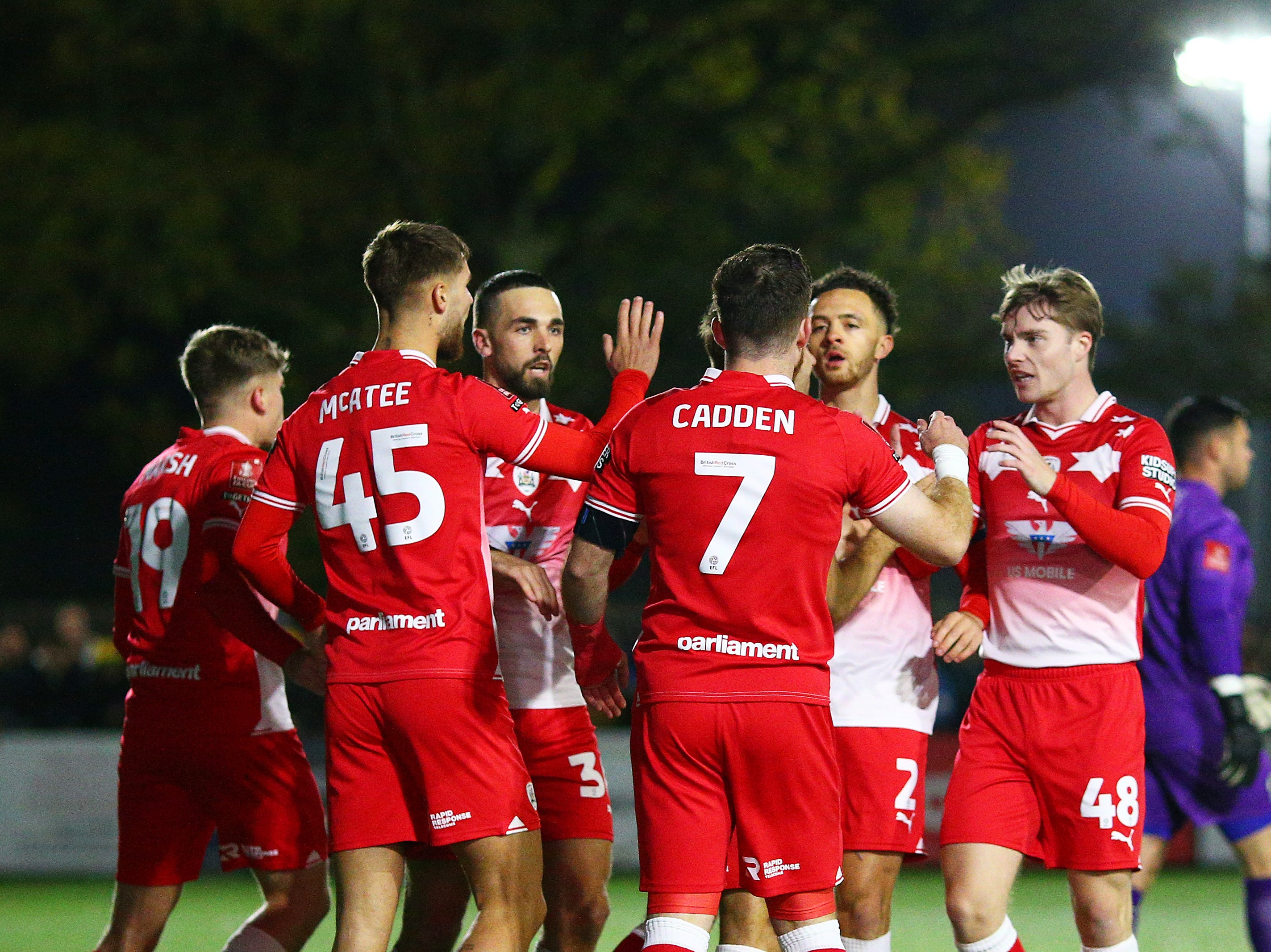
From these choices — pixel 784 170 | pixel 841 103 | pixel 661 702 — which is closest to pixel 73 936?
pixel 661 702

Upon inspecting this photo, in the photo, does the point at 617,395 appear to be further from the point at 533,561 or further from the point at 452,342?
the point at 533,561

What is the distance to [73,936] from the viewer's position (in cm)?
955

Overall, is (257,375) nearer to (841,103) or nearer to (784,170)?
(784,170)

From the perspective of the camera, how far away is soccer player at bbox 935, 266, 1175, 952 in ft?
16.5

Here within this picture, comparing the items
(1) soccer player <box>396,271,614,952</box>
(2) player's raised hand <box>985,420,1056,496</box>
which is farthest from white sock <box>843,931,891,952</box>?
(2) player's raised hand <box>985,420,1056,496</box>

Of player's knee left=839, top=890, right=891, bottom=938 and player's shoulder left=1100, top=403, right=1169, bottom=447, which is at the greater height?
player's shoulder left=1100, top=403, right=1169, bottom=447

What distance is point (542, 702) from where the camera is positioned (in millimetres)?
5477

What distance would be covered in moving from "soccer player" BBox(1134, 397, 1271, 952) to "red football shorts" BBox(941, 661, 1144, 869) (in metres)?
1.59

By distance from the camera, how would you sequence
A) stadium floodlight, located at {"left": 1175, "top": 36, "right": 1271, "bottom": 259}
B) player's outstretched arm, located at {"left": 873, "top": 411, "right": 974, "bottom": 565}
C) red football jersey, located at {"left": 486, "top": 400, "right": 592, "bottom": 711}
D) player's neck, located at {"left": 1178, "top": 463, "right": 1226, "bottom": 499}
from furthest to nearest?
stadium floodlight, located at {"left": 1175, "top": 36, "right": 1271, "bottom": 259} < player's neck, located at {"left": 1178, "top": 463, "right": 1226, "bottom": 499} < red football jersey, located at {"left": 486, "top": 400, "right": 592, "bottom": 711} < player's outstretched arm, located at {"left": 873, "top": 411, "right": 974, "bottom": 565}

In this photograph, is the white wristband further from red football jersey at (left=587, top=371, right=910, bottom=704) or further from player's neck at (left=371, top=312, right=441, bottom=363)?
player's neck at (left=371, top=312, right=441, bottom=363)

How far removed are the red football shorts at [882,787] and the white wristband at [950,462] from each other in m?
1.16

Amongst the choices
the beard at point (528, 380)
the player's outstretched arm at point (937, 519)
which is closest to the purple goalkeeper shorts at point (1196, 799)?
the player's outstretched arm at point (937, 519)

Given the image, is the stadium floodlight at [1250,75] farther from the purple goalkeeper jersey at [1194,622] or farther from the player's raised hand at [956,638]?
the player's raised hand at [956,638]

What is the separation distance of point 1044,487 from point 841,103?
17.9 metres
